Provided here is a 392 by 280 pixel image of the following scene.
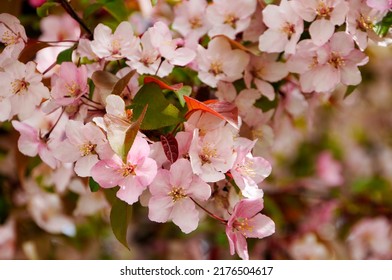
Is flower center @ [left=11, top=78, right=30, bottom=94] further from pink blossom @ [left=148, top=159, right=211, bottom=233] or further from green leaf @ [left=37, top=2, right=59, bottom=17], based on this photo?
pink blossom @ [left=148, top=159, right=211, bottom=233]

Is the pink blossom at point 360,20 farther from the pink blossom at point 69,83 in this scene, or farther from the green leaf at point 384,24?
the pink blossom at point 69,83

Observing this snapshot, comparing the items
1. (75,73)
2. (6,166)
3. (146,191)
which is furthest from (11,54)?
(6,166)

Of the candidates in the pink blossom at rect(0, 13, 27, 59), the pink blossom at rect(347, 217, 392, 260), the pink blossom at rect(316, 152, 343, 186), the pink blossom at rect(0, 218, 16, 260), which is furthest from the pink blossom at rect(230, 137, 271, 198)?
the pink blossom at rect(316, 152, 343, 186)

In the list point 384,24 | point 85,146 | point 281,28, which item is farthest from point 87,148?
point 384,24

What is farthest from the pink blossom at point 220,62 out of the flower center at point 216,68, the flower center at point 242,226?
the flower center at point 242,226

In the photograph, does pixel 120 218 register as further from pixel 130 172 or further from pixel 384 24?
pixel 384 24

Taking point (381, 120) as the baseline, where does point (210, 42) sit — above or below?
above

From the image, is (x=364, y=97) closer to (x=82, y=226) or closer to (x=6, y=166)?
(x=82, y=226)
